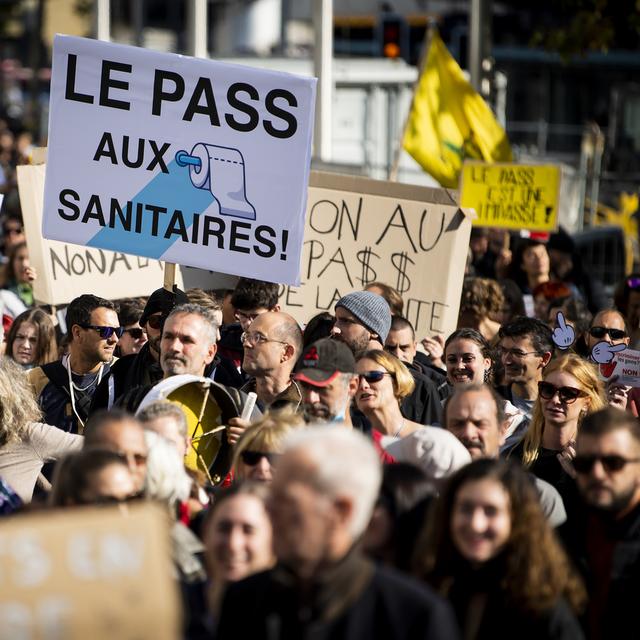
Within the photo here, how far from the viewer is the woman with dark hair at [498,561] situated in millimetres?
Answer: 4168

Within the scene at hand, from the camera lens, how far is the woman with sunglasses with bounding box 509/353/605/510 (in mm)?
6453

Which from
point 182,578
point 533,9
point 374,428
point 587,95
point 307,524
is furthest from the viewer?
point 533,9

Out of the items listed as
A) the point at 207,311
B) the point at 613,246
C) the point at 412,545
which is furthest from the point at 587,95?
the point at 412,545

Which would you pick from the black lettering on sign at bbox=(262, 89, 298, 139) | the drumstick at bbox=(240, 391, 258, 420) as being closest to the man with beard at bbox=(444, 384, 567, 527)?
the drumstick at bbox=(240, 391, 258, 420)

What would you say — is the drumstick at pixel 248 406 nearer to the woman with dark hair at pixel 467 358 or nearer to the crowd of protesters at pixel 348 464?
the crowd of protesters at pixel 348 464

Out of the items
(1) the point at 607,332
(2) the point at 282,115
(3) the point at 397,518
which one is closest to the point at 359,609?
(3) the point at 397,518

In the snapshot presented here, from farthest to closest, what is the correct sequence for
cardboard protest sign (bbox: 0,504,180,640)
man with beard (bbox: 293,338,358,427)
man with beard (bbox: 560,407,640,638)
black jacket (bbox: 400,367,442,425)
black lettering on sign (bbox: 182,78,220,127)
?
1. black lettering on sign (bbox: 182,78,220,127)
2. black jacket (bbox: 400,367,442,425)
3. man with beard (bbox: 293,338,358,427)
4. man with beard (bbox: 560,407,640,638)
5. cardboard protest sign (bbox: 0,504,180,640)

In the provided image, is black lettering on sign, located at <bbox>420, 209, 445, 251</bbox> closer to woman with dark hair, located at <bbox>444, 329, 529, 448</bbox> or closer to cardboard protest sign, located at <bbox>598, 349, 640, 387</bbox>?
woman with dark hair, located at <bbox>444, 329, 529, 448</bbox>

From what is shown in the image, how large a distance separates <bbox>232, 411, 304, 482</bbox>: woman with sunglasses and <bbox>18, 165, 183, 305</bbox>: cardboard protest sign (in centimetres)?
417

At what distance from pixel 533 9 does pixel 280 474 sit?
38.1 meters

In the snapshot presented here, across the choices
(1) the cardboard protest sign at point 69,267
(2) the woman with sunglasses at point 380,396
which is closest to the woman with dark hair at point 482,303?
(1) the cardboard protest sign at point 69,267

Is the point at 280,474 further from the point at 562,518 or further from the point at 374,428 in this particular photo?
the point at 374,428

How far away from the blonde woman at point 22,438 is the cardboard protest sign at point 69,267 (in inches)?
120

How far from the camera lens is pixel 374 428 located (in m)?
6.45
